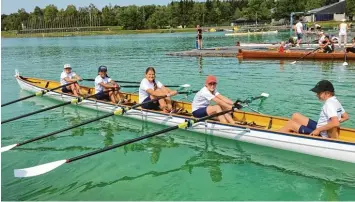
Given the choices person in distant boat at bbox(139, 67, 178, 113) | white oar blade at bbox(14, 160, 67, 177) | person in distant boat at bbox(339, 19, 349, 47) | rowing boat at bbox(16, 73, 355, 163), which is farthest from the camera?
person in distant boat at bbox(339, 19, 349, 47)

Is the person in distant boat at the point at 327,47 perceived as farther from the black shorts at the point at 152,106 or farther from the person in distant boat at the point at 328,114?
the person in distant boat at the point at 328,114

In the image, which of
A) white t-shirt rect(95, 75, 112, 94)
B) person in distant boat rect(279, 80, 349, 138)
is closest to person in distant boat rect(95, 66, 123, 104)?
white t-shirt rect(95, 75, 112, 94)

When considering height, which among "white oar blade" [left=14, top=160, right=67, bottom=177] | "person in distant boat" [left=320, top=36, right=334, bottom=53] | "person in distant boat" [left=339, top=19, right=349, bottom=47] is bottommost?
"white oar blade" [left=14, top=160, right=67, bottom=177]

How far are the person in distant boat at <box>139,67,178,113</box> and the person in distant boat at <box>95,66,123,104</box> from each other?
91.9 inches

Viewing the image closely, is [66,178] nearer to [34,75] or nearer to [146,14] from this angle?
[34,75]

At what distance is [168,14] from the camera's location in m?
159

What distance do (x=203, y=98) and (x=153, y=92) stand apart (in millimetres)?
2457

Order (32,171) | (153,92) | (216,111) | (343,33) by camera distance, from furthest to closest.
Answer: (343,33) < (153,92) < (216,111) < (32,171)

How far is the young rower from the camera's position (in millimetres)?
11188

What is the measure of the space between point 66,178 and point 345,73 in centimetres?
1951

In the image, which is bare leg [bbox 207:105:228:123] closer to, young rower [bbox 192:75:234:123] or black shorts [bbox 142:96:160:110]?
young rower [bbox 192:75:234:123]

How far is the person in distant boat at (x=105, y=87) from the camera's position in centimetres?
1584

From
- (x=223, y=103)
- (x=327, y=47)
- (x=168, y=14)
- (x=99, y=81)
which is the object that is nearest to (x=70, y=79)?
(x=99, y=81)

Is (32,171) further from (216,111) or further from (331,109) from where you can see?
(331,109)
